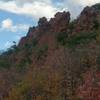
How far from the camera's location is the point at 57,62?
2623 inches

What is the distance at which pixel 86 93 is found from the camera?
51.4 metres

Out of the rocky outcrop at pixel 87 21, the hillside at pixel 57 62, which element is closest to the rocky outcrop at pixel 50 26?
the hillside at pixel 57 62

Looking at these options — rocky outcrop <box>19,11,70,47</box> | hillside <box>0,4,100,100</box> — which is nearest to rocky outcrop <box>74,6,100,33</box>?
hillside <box>0,4,100,100</box>

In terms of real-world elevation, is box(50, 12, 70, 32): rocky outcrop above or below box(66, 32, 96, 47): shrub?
above

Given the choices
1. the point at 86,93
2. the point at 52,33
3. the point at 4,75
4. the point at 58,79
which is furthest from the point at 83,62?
the point at 52,33

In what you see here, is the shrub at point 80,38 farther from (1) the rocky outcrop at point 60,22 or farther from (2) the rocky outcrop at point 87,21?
(1) the rocky outcrop at point 60,22

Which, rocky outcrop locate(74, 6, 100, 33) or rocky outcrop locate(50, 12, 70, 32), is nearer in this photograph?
rocky outcrop locate(74, 6, 100, 33)

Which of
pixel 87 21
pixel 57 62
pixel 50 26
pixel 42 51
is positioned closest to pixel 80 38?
pixel 87 21

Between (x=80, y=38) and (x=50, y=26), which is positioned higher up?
(x=50, y=26)

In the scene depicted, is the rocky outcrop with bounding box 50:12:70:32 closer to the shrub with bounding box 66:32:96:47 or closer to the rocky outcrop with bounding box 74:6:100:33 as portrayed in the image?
the rocky outcrop with bounding box 74:6:100:33

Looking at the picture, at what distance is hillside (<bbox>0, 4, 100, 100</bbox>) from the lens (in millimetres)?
55719

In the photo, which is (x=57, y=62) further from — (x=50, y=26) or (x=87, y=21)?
(x=50, y=26)

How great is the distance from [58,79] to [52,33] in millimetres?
39518

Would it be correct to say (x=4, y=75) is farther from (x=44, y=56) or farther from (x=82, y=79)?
(x=82, y=79)
